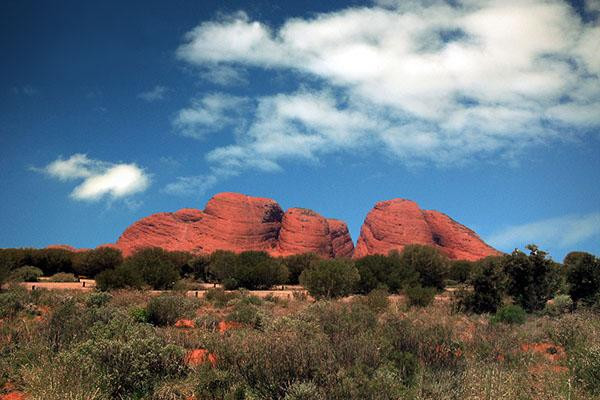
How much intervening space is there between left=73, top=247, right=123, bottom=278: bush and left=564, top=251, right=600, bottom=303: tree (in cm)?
4589

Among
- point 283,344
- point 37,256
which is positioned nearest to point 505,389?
point 283,344

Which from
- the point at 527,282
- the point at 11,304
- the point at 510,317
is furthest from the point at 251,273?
the point at 510,317

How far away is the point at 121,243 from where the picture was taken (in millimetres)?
108688

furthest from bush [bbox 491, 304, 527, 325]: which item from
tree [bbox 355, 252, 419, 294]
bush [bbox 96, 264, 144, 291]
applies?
bush [bbox 96, 264, 144, 291]

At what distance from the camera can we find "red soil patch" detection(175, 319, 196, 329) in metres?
15.7

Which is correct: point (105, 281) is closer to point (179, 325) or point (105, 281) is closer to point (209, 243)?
point (179, 325)

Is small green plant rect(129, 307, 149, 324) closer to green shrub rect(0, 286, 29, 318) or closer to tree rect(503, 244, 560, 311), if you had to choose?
green shrub rect(0, 286, 29, 318)

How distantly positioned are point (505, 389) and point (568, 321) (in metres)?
8.47

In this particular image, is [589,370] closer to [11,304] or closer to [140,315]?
[140,315]

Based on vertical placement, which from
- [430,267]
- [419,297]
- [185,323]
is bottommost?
[185,323]

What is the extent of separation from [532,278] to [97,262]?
47165 mm

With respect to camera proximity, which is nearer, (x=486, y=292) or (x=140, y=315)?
(x=140, y=315)

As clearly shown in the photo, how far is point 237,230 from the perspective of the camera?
10894 centimetres

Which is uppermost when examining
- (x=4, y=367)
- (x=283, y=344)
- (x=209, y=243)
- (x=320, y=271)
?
(x=209, y=243)
